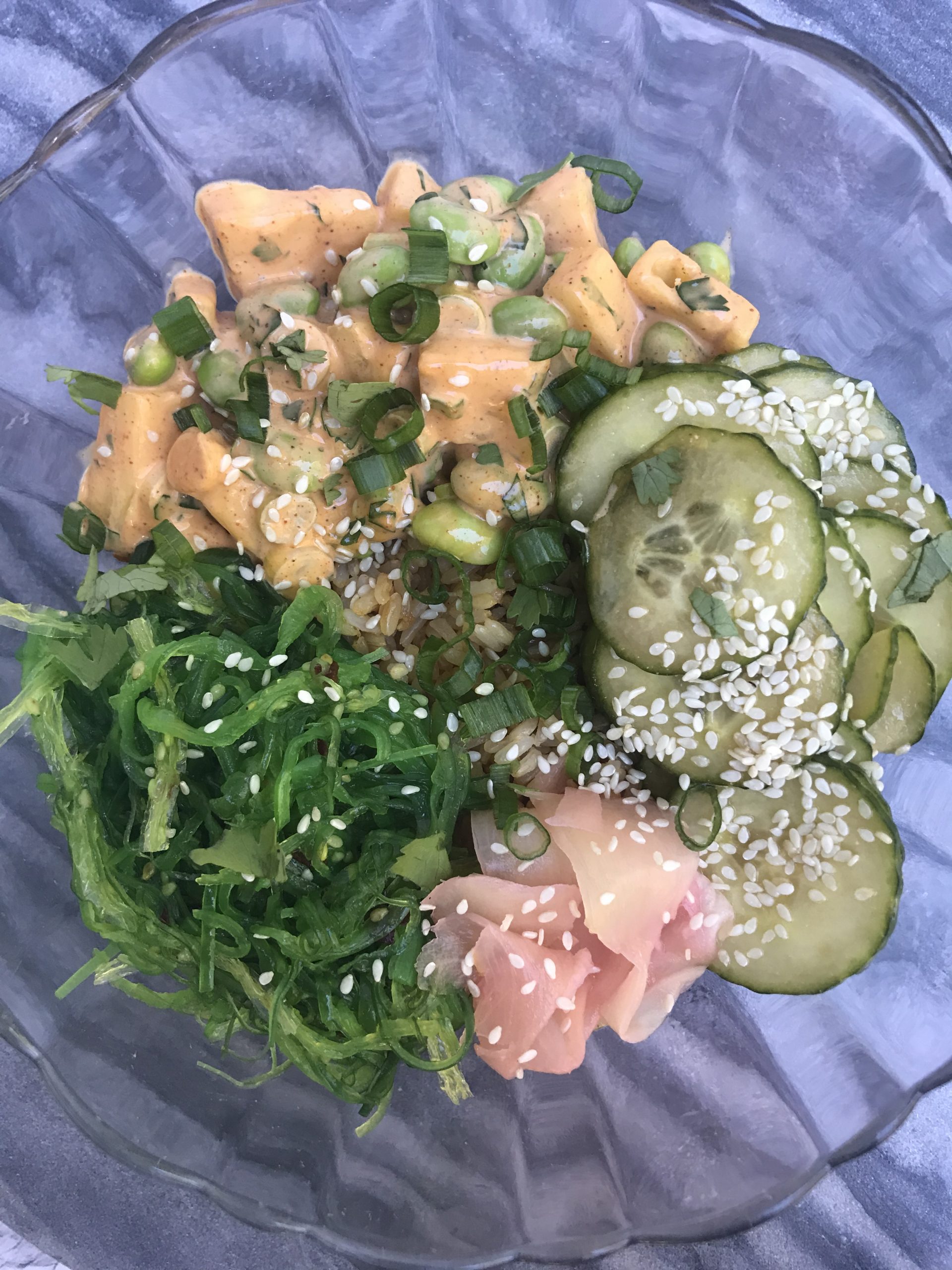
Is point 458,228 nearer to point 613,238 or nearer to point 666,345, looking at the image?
point 666,345

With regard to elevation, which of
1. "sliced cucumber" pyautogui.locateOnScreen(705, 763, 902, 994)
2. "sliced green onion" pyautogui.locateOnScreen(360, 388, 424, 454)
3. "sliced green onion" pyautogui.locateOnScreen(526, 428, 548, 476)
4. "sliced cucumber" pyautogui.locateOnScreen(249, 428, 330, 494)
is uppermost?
"sliced green onion" pyautogui.locateOnScreen(360, 388, 424, 454)

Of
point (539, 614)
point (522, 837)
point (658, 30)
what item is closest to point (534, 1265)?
point (522, 837)

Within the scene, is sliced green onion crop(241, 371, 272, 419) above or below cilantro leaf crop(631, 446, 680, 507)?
above

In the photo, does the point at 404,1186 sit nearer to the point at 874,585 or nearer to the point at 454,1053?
the point at 454,1053

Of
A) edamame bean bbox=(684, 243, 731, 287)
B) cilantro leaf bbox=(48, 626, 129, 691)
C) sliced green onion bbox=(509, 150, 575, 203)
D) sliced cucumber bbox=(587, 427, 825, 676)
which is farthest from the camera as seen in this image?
edamame bean bbox=(684, 243, 731, 287)

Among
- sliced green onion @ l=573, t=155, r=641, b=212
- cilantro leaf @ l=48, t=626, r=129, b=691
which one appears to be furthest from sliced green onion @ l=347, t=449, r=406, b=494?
sliced green onion @ l=573, t=155, r=641, b=212

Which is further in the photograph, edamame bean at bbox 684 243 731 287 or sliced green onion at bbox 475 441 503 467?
edamame bean at bbox 684 243 731 287

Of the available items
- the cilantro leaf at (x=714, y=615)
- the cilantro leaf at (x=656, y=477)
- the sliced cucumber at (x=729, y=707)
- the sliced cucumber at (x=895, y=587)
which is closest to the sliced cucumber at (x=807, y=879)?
the sliced cucumber at (x=729, y=707)

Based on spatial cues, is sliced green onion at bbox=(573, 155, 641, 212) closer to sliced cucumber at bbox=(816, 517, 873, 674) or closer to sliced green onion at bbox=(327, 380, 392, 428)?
sliced green onion at bbox=(327, 380, 392, 428)
